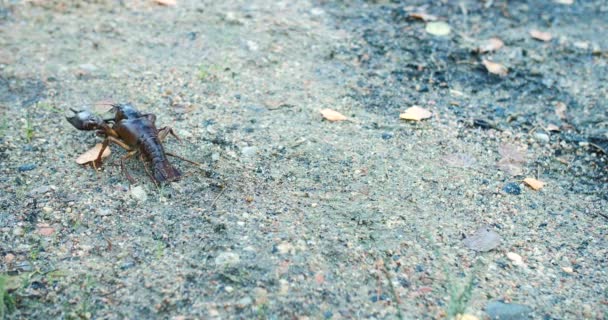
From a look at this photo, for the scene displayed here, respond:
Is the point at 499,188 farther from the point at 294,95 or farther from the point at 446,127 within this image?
the point at 294,95

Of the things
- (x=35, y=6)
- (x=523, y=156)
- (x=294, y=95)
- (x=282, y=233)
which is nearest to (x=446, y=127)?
(x=523, y=156)

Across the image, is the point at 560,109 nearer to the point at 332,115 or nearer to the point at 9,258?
the point at 332,115

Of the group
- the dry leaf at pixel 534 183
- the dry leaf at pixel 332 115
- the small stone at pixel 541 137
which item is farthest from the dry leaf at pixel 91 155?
the small stone at pixel 541 137

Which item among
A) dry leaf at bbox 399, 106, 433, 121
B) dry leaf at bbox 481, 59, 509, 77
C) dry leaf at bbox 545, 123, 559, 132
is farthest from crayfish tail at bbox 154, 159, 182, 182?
dry leaf at bbox 481, 59, 509, 77

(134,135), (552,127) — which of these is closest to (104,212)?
(134,135)

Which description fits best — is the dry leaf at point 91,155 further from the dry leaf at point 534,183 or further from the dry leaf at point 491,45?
the dry leaf at point 491,45

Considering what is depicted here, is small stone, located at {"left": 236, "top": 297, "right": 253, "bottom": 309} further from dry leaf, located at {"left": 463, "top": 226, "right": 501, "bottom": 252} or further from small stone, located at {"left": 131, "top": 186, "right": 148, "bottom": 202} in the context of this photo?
dry leaf, located at {"left": 463, "top": 226, "right": 501, "bottom": 252}
